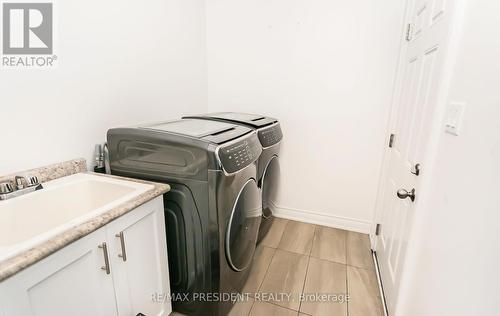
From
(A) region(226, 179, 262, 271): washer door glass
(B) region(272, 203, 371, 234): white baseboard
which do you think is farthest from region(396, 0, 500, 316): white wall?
(B) region(272, 203, 371, 234): white baseboard

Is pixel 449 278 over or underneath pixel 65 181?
underneath

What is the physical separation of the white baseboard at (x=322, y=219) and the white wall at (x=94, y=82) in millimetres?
1439

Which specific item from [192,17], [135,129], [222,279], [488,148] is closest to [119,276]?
[222,279]

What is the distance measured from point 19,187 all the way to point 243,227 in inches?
42.1

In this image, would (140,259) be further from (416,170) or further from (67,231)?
(416,170)

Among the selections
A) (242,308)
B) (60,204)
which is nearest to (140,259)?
(60,204)

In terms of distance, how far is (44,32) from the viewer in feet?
4.12

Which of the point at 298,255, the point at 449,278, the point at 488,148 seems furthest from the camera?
the point at 298,255

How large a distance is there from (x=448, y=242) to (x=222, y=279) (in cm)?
102

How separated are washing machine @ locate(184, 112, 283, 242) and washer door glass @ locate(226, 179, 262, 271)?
343mm

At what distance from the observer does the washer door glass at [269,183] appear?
221 cm

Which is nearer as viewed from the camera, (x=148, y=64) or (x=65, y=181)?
(x=65, y=181)

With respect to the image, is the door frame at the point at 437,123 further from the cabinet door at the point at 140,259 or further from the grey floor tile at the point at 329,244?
the cabinet door at the point at 140,259

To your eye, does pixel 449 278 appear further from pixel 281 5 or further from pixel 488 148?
pixel 281 5
